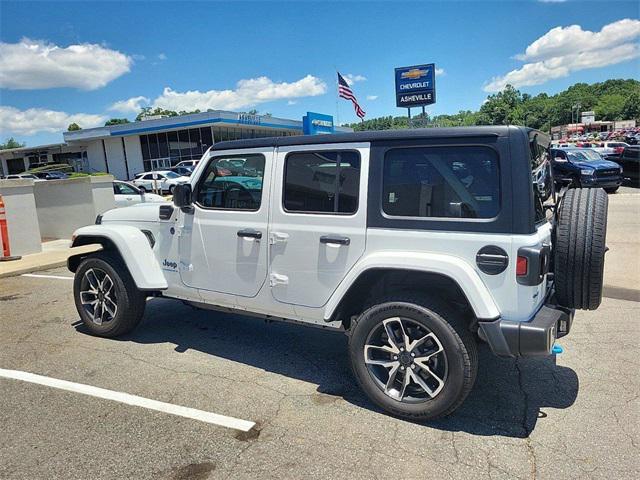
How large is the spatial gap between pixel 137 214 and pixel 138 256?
473 millimetres

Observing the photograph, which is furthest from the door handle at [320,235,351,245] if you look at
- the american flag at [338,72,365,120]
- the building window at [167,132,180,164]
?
the building window at [167,132,180,164]

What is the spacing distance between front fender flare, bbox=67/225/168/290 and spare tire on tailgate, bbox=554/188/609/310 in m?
3.39

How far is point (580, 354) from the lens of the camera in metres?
4.22

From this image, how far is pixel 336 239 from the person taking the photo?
136 inches

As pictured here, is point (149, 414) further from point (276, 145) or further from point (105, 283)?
point (276, 145)

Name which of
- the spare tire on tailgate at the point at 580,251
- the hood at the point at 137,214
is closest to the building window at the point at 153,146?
the hood at the point at 137,214

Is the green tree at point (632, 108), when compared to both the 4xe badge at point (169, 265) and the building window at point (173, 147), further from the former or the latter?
the 4xe badge at point (169, 265)

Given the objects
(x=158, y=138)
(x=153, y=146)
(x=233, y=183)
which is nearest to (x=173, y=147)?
(x=158, y=138)

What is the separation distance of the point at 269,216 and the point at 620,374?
307 centimetres

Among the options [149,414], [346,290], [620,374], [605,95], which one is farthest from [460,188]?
[605,95]

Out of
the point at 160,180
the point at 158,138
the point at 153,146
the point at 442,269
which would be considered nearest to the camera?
the point at 442,269

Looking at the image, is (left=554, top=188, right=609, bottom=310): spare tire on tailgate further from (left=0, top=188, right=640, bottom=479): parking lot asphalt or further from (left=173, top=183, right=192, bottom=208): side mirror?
(left=173, top=183, right=192, bottom=208): side mirror

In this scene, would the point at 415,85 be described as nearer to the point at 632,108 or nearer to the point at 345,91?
the point at 345,91

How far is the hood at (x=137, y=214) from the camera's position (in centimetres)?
464
